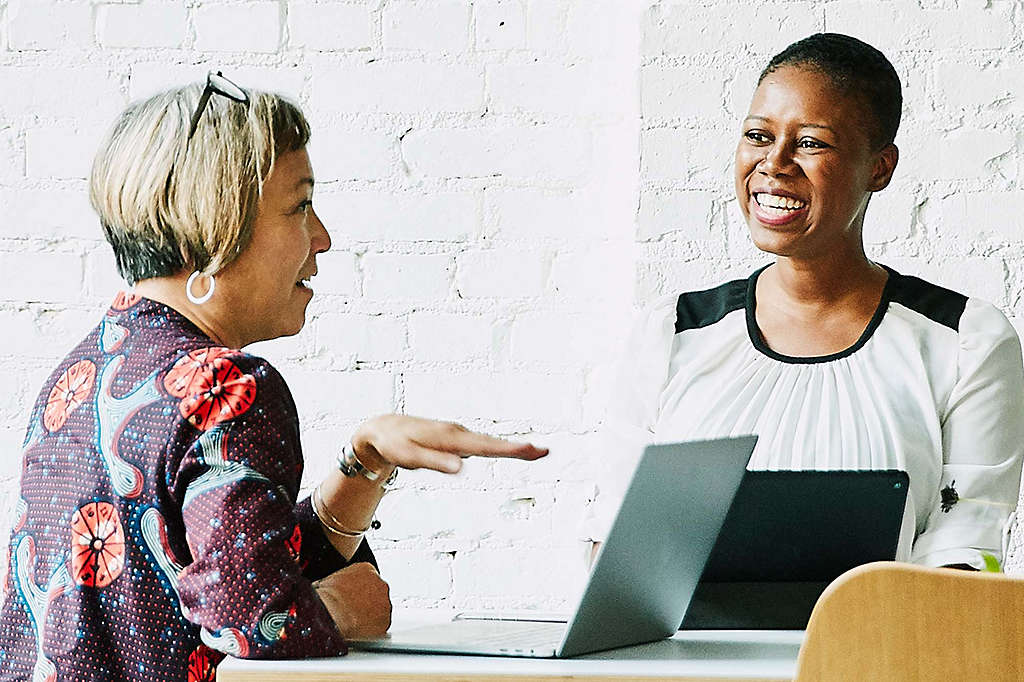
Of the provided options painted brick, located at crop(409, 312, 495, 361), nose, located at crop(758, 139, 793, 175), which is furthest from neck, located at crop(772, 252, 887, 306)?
painted brick, located at crop(409, 312, 495, 361)

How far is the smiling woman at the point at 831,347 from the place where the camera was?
1.50 metres

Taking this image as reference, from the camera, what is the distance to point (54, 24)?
2.09 meters

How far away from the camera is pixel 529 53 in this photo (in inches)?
81.1

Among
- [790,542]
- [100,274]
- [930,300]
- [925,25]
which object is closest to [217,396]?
[790,542]

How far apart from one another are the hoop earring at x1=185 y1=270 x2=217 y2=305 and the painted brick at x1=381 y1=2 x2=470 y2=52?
0.97 meters

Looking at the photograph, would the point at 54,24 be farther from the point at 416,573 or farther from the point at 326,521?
the point at 326,521

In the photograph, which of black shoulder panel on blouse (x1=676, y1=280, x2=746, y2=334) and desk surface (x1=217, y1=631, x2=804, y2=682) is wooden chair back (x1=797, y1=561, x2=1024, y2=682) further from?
black shoulder panel on blouse (x1=676, y1=280, x2=746, y2=334)

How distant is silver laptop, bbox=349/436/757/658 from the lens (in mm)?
967

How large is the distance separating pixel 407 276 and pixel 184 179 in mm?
897

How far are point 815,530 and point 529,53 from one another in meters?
1.09

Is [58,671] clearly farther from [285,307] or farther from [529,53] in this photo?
[529,53]

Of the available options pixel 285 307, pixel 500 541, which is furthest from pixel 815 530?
pixel 500 541

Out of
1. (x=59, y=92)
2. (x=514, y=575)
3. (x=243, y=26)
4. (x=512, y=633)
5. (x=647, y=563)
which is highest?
(x=243, y=26)

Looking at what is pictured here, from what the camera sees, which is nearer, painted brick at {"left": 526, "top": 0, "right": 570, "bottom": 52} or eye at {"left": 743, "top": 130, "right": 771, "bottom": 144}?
eye at {"left": 743, "top": 130, "right": 771, "bottom": 144}
